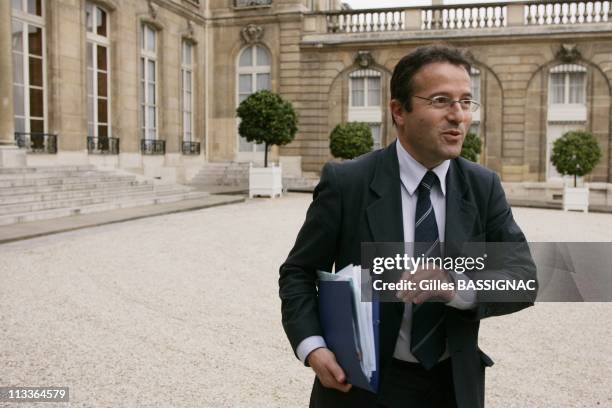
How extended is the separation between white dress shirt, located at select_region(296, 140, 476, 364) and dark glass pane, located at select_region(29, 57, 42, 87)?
15.6 m

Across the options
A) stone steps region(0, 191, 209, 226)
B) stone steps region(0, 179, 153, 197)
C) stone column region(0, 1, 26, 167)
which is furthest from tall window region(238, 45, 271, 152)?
stone column region(0, 1, 26, 167)

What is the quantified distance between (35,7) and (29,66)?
142 centimetres

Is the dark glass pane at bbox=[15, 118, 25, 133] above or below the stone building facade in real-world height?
below

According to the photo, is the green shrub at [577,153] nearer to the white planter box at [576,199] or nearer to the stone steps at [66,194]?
the white planter box at [576,199]

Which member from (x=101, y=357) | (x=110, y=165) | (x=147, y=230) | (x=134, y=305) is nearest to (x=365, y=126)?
(x=110, y=165)

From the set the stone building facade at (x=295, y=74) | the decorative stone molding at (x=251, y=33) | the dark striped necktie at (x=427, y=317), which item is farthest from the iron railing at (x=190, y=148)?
the dark striped necktie at (x=427, y=317)

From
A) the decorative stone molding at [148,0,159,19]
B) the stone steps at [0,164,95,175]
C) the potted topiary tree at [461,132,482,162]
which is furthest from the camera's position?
the decorative stone molding at [148,0,159,19]

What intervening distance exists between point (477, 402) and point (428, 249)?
442 millimetres

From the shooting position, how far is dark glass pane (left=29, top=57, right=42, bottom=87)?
15.6 meters

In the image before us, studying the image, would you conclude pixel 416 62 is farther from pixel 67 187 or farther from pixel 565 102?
pixel 565 102

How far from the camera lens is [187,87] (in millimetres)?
23266

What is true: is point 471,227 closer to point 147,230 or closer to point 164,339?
point 164,339

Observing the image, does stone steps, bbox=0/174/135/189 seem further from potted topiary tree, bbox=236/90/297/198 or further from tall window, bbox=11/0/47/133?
potted topiary tree, bbox=236/90/297/198

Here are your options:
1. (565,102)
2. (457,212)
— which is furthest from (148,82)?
(457,212)
